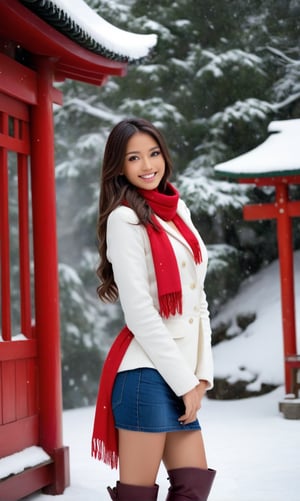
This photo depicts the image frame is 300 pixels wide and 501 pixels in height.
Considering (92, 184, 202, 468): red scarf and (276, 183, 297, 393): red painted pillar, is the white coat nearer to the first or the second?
(92, 184, 202, 468): red scarf

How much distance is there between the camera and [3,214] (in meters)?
4.66

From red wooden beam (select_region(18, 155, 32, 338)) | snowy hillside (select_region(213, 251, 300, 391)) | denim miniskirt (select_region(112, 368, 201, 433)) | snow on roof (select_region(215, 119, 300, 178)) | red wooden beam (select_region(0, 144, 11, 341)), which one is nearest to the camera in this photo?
denim miniskirt (select_region(112, 368, 201, 433))

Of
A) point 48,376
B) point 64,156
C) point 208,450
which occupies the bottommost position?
point 208,450

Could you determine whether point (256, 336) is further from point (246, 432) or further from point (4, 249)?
point (4, 249)

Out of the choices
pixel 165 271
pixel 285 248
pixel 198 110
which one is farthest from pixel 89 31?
pixel 198 110

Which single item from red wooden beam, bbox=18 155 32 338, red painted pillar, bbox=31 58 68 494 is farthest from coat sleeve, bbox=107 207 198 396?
red painted pillar, bbox=31 58 68 494

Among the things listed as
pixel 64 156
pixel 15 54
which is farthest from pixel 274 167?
pixel 64 156

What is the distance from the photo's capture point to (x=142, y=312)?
263 cm

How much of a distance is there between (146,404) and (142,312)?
274 millimetres

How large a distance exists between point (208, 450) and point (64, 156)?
315 inches

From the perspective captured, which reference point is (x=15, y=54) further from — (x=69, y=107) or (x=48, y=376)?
(x=69, y=107)

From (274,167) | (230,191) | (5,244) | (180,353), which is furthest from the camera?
(230,191)

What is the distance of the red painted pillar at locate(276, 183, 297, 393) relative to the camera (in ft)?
30.1

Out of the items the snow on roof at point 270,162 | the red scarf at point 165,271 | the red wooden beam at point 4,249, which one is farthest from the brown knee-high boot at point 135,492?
the snow on roof at point 270,162
